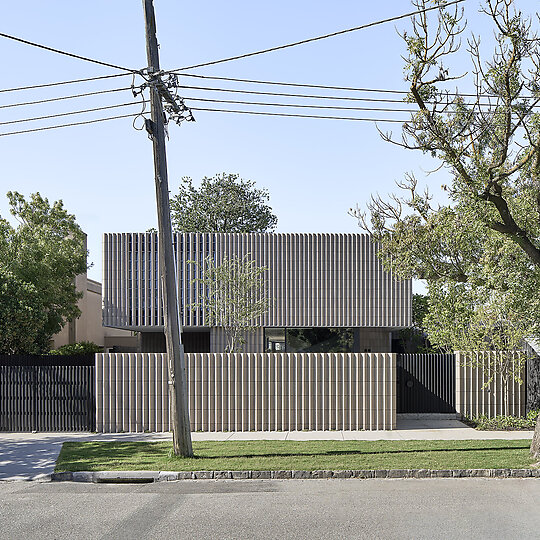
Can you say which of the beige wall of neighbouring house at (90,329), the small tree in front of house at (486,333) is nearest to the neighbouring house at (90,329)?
the beige wall of neighbouring house at (90,329)

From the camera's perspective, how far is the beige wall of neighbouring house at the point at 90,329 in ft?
137

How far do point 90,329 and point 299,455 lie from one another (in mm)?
35262

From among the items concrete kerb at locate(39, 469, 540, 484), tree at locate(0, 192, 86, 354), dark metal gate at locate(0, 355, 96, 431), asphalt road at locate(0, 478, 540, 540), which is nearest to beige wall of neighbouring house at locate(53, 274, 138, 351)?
tree at locate(0, 192, 86, 354)

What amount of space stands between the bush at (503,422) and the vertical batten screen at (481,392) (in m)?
0.19

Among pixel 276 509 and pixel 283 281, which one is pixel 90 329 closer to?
pixel 283 281

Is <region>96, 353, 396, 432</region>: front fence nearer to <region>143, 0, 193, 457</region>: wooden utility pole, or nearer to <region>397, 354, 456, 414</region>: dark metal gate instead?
<region>397, 354, 456, 414</region>: dark metal gate

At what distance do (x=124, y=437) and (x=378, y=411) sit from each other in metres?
6.15

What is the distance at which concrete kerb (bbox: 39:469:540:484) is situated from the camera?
11.6 metres

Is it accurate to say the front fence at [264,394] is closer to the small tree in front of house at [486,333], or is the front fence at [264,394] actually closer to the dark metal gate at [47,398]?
the dark metal gate at [47,398]

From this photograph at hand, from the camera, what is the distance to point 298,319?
105ft

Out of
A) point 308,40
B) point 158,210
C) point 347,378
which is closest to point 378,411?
point 347,378

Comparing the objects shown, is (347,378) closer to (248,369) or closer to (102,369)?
(248,369)

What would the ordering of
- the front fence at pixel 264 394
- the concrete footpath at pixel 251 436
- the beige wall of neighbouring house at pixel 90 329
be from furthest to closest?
the beige wall of neighbouring house at pixel 90 329, the front fence at pixel 264 394, the concrete footpath at pixel 251 436

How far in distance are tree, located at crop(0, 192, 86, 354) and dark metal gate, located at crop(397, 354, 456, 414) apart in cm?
1393
